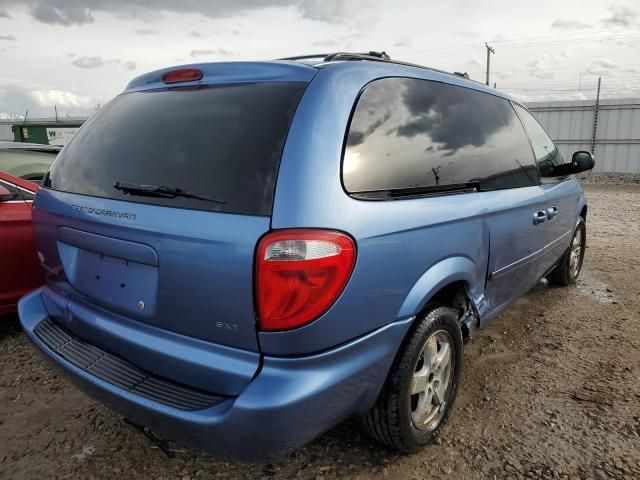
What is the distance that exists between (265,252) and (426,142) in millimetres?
1075

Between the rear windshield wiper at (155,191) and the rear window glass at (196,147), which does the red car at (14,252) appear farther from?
the rear windshield wiper at (155,191)

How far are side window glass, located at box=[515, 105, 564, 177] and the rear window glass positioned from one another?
2337 mm

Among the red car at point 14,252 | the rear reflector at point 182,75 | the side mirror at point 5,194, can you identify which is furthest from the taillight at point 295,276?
the side mirror at point 5,194

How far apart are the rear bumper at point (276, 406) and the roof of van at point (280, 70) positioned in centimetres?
105

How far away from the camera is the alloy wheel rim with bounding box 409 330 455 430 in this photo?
2234 mm

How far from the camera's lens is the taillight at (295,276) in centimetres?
158

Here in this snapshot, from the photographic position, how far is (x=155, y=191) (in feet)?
6.06

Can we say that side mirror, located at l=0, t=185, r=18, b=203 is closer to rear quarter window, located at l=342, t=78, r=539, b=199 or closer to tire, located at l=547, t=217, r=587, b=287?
rear quarter window, located at l=342, t=78, r=539, b=199

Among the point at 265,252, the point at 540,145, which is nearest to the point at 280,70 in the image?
the point at 265,252

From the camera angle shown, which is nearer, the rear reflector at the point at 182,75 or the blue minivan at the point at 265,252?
the blue minivan at the point at 265,252

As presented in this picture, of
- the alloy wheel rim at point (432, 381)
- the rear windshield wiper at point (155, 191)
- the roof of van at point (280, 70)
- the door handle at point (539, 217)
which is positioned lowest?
the alloy wheel rim at point (432, 381)

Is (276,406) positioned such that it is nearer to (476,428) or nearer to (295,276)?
(295,276)

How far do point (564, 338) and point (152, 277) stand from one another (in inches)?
123

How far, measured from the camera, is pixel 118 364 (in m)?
1.93
